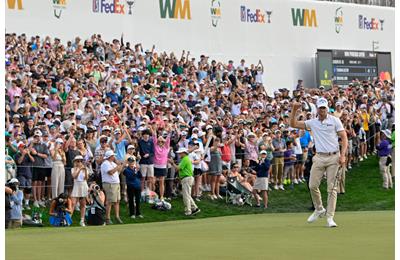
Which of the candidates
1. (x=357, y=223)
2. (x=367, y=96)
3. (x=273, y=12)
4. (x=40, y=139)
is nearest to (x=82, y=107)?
(x=40, y=139)

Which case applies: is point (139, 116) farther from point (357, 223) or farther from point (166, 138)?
point (357, 223)

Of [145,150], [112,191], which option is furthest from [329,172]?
[145,150]

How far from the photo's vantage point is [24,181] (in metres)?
22.9

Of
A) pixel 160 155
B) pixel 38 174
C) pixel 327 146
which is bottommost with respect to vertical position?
pixel 38 174

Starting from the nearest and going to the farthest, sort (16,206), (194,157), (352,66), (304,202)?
(16,206) < (194,157) < (304,202) < (352,66)

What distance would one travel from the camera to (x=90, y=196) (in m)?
23.2

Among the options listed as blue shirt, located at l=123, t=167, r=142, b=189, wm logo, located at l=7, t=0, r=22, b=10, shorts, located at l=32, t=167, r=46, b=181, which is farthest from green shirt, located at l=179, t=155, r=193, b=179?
wm logo, located at l=7, t=0, r=22, b=10

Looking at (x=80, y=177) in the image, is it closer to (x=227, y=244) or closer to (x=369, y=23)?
(x=227, y=244)

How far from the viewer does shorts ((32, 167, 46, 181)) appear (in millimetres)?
23219

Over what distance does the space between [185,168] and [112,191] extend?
9.28ft

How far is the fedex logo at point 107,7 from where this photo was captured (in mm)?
38625

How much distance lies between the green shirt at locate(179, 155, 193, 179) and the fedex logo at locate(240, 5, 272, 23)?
19.9 metres

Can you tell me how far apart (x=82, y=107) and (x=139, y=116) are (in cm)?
158

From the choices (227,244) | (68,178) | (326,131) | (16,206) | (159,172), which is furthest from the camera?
(159,172)
